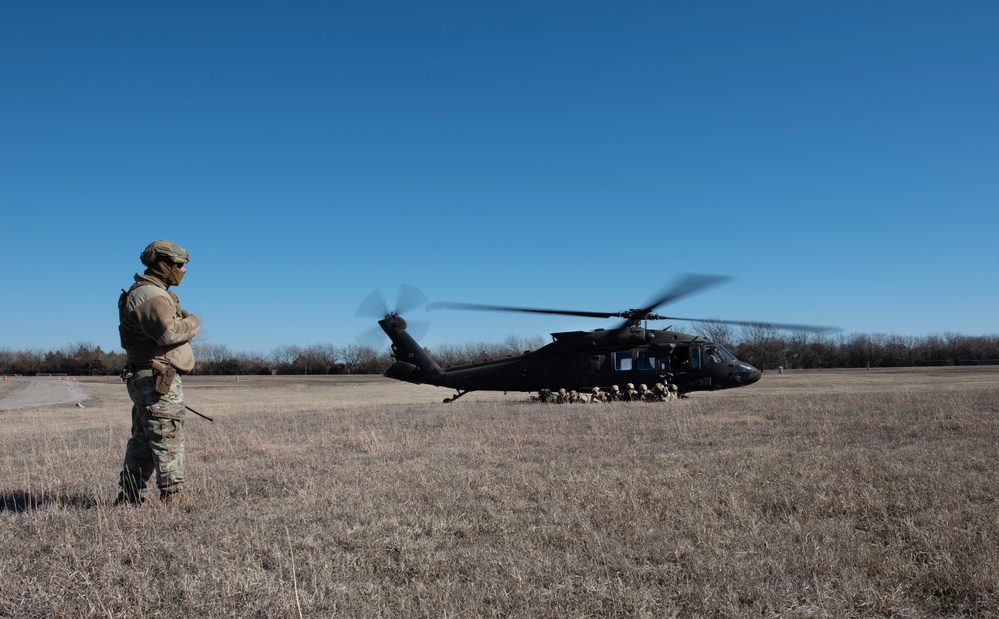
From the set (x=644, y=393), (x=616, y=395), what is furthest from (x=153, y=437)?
(x=644, y=393)

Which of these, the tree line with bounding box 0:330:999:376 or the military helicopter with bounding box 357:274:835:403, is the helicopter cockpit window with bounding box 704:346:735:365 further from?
the tree line with bounding box 0:330:999:376

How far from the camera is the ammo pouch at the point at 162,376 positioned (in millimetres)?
5559

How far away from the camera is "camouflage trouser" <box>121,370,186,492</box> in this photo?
5.58 m

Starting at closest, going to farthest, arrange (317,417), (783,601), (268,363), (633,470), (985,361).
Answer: (783,601) < (633,470) < (317,417) < (985,361) < (268,363)

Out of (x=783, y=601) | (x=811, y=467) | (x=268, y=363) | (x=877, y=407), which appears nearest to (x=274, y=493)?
(x=783, y=601)

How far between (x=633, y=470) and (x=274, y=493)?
3710mm

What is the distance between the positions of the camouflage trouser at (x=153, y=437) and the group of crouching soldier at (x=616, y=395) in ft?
43.8

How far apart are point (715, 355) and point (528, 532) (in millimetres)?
15679

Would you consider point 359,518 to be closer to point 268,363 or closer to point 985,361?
point 985,361

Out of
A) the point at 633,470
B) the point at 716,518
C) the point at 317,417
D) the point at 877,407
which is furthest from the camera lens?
the point at 317,417

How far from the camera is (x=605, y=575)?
375 cm

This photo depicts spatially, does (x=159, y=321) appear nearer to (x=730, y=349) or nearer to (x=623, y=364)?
(x=623, y=364)

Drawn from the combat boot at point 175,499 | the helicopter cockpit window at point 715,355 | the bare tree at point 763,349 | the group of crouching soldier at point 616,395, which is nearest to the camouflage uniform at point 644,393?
the group of crouching soldier at point 616,395

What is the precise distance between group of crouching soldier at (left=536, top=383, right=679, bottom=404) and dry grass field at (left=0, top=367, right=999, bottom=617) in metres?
9.23
